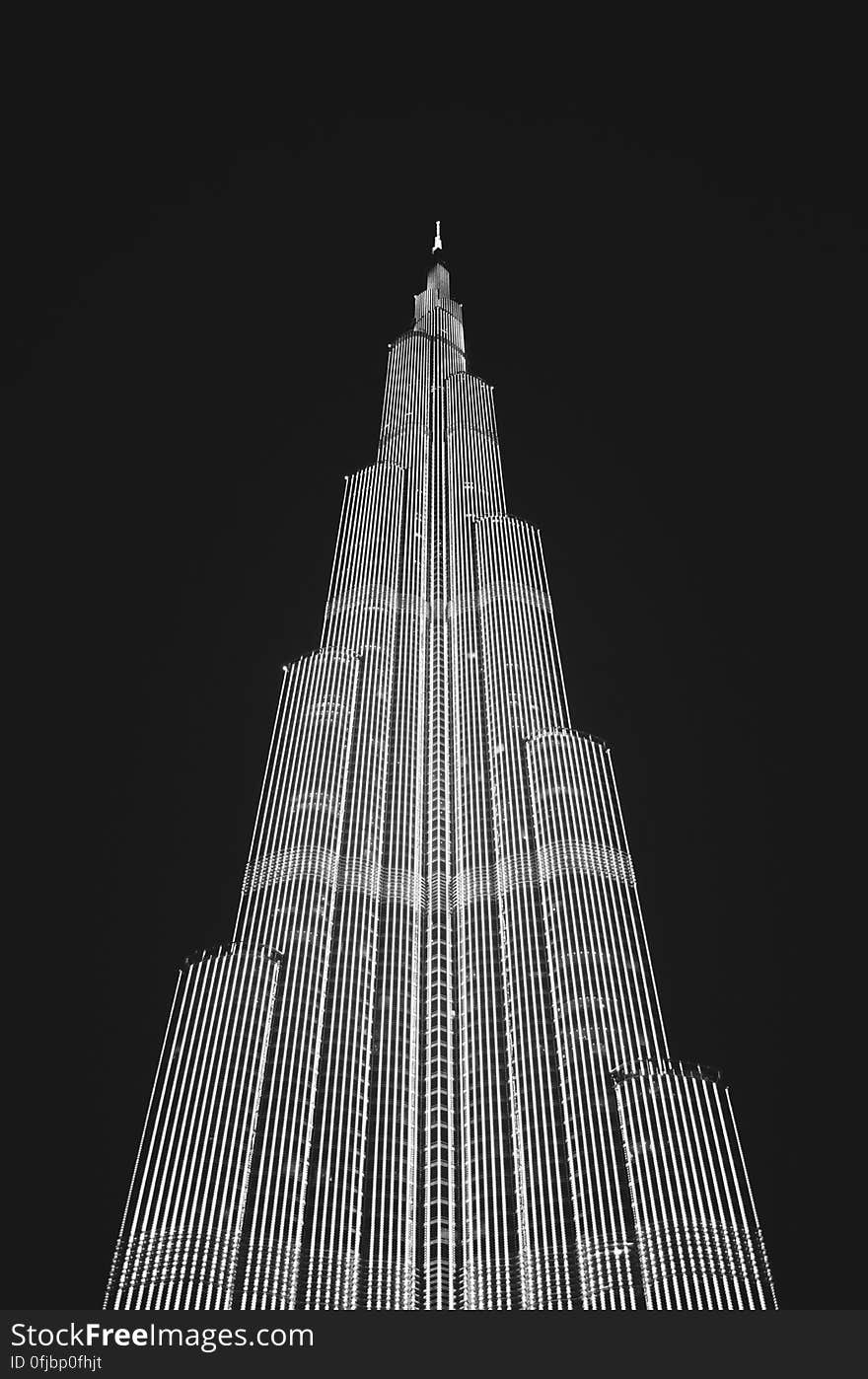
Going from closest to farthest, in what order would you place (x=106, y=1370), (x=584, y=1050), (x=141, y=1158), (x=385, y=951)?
(x=106, y=1370)
(x=141, y=1158)
(x=584, y=1050)
(x=385, y=951)

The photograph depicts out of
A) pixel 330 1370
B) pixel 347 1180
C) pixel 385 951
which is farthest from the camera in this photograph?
pixel 385 951

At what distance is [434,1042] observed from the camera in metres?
130

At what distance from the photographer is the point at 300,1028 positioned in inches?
4929

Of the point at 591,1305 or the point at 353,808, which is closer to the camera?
the point at 591,1305

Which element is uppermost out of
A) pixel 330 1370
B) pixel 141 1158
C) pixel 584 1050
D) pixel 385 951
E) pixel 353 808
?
pixel 353 808

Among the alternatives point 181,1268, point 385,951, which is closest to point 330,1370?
point 181,1268

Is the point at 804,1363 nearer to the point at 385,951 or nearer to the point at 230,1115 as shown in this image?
the point at 230,1115

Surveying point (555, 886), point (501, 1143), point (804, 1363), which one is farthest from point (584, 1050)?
point (804, 1363)

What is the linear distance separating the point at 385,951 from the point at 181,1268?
43.1 meters

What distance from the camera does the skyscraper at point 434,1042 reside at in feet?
346

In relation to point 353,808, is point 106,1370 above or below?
below

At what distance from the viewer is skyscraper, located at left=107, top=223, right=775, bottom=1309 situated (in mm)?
105375

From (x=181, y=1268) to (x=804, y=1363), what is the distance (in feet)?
237

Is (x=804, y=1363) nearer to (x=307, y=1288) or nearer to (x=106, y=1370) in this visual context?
(x=106, y=1370)
